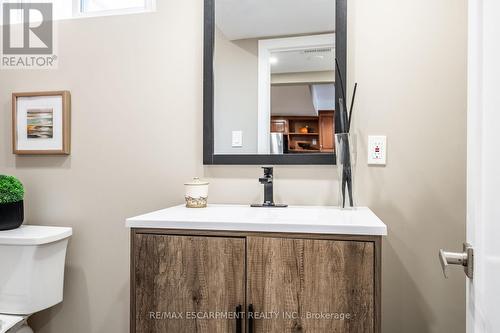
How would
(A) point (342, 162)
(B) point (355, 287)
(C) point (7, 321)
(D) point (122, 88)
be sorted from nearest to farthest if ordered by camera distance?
(B) point (355, 287) → (A) point (342, 162) → (C) point (7, 321) → (D) point (122, 88)

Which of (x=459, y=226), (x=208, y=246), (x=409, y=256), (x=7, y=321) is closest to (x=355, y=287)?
(x=208, y=246)

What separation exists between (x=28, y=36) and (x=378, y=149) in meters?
1.92

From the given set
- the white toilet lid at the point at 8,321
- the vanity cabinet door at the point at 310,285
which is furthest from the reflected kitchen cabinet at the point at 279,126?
the white toilet lid at the point at 8,321

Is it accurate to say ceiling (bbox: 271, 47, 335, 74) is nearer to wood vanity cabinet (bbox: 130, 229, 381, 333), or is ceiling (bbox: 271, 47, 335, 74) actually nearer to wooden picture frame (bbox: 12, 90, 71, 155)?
wood vanity cabinet (bbox: 130, 229, 381, 333)

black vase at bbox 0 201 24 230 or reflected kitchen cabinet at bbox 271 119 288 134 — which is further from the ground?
reflected kitchen cabinet at bbox 271 119 288 134

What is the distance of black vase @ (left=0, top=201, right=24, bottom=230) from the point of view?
145 centimetres

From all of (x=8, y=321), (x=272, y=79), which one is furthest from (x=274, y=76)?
(x=8, y=321)

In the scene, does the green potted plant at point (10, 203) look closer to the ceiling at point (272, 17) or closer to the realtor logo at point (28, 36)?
the realtor logo at point (28, 36)

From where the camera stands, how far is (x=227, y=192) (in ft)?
4.77

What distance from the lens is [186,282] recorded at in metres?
0.97

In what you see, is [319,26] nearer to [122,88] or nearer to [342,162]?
[342,162]

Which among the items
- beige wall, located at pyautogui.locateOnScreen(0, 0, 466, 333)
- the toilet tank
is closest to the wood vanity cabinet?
beige wall, located at pyautogui.locateOnScreen(0, 0, 466, 333)

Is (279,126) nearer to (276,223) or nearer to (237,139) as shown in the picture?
(237,139)

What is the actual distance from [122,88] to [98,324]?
47.2 inches
